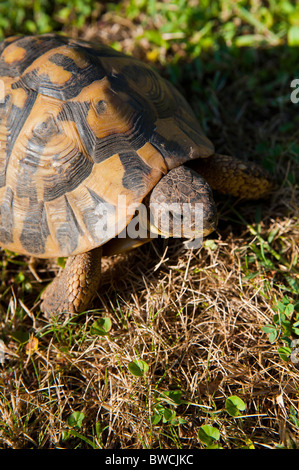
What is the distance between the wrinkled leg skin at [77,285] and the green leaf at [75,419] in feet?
1.91

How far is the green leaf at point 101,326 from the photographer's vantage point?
237cm

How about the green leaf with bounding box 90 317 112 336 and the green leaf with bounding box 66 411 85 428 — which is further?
the green leaf with bounding box 90 317 112 336

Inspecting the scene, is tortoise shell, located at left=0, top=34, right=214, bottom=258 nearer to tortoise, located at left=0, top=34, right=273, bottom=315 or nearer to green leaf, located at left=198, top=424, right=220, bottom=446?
tortoise, located at left=0, top=34, right=273, bottom=315

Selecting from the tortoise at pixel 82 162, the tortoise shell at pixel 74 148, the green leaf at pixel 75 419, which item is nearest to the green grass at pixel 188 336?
the green leaf at pixel 75 419

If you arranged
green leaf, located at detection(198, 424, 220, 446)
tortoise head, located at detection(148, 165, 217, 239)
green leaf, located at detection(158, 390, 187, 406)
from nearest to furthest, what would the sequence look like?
green leaf, located at detection(198, 424, 220, 446), green leaf, located at detection(158, 390, 187, 406), tortoise head, located at detection(148, 165, 217, 239)

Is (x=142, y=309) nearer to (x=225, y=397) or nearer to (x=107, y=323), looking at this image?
(x=107, y=323)

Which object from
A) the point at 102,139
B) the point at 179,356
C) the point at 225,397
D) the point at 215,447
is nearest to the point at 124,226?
the point at 102,139

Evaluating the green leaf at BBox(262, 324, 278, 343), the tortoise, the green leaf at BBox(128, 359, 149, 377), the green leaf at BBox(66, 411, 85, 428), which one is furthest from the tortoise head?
the green leaf at BBox(66, 411, 85, 428)

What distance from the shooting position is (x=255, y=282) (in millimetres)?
2486

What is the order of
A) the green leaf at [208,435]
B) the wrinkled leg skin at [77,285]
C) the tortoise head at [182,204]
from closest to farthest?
the green leaf at [208,435] → the tortoise head at [182,204] → the wrinkled leg skin at [77,285]

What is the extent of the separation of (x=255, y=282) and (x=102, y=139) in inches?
51.7

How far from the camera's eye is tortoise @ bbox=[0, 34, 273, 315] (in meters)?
2.24

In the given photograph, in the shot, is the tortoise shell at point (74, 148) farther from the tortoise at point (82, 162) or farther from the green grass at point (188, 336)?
the green grass at point (188, 336)

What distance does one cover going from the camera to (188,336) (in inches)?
91.9
